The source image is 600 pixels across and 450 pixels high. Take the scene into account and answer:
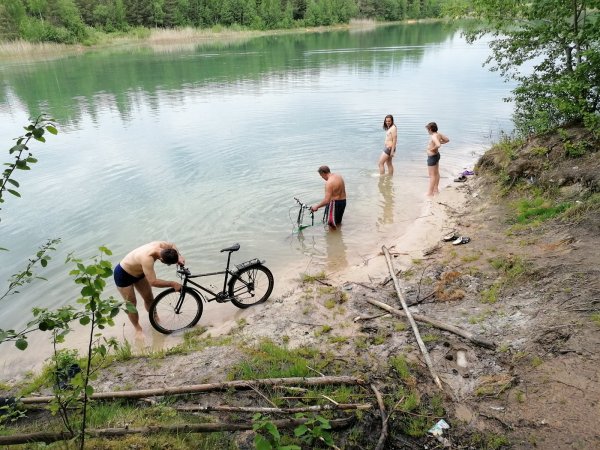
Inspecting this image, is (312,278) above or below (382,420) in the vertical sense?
below

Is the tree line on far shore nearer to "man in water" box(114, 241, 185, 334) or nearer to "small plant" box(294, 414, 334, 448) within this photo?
"man in water" box(114, 241, 185, 334)

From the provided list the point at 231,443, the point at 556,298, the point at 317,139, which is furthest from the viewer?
the point at 317,139

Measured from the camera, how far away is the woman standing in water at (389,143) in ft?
41.5

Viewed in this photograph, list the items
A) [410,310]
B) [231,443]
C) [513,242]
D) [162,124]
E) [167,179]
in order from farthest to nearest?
[162,124]
[167,179]
[513,242]
[410,310]
[231,443]

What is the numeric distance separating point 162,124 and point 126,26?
212 ft

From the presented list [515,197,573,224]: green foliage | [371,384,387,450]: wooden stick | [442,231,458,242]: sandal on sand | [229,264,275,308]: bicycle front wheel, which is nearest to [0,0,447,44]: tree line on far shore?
[229,264,275,308]: bicycle front wheel

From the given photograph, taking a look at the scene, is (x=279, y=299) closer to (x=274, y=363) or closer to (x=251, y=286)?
(x=251, y=286)

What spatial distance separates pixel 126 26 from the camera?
73.1 meters

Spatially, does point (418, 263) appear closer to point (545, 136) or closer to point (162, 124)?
point (545, 136)

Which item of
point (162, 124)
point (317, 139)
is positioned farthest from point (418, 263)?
point (162, 124)

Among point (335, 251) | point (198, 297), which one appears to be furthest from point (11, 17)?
point (198, 297)

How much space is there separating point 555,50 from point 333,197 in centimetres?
686

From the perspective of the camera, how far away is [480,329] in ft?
17.5

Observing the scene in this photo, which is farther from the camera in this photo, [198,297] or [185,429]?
[198,297]
